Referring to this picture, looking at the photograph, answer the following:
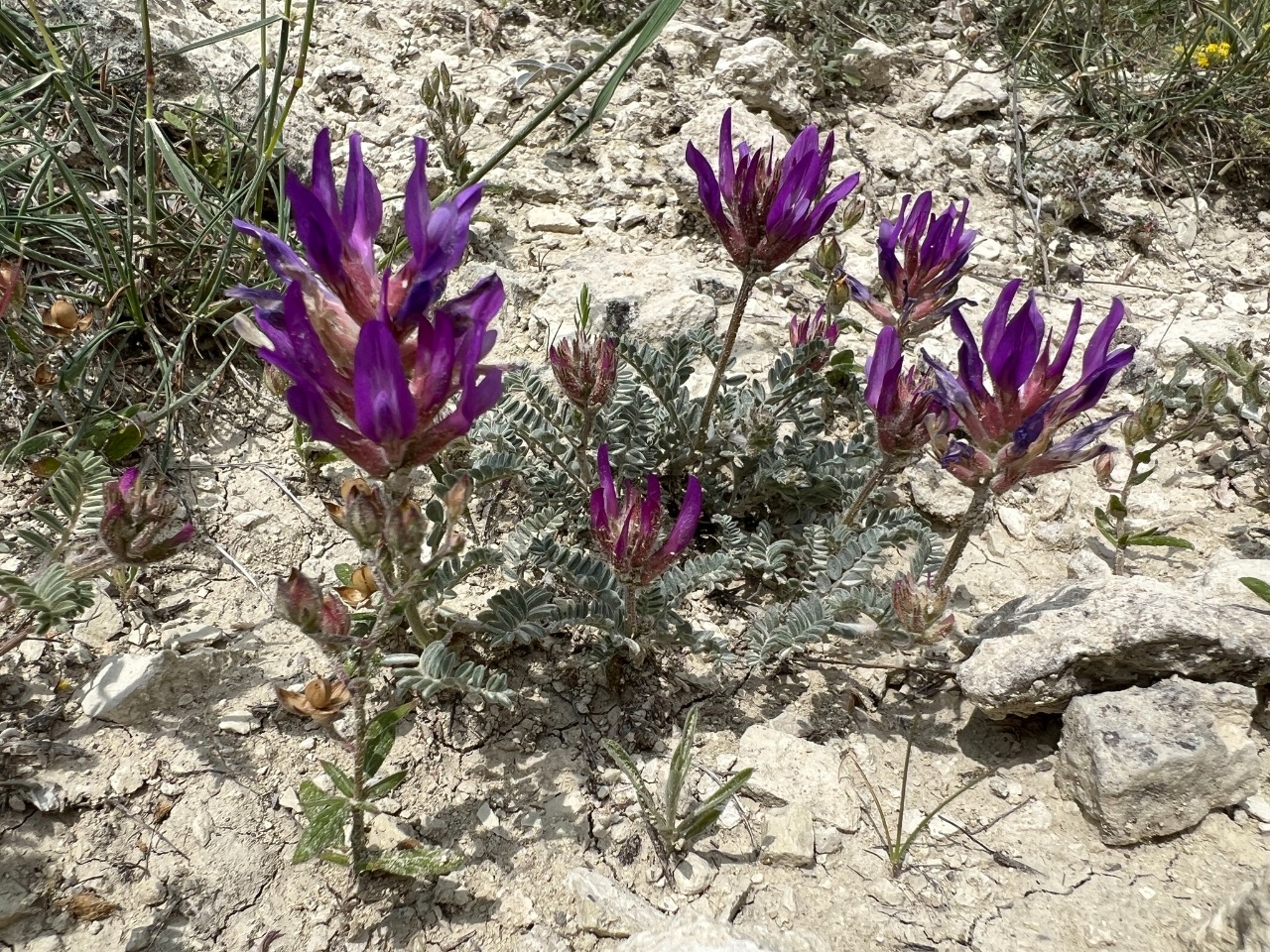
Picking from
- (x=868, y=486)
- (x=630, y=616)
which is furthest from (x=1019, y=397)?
(x=630, y=616)

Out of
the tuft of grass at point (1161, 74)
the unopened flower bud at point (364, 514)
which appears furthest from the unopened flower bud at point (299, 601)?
the tuft of grass at point (1161, 74)

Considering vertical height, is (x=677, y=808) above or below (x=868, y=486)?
below

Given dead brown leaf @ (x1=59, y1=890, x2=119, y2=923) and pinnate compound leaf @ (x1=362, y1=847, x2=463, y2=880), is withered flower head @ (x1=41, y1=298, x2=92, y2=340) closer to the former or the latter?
dead brown leaf @ (x1=59, y1=890, x2=119, y2=923)

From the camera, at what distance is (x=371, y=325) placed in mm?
1490

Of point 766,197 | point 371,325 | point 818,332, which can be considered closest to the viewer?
point 371,325

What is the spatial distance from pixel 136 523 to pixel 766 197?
1.88 m

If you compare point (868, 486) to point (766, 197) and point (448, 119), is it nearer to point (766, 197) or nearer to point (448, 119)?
point (766, 197)

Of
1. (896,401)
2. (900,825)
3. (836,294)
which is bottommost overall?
(900,825)

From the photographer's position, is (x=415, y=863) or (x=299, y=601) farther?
(x=415, y=863)

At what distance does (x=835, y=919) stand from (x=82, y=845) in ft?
5.84

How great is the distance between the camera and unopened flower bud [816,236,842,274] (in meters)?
3.45

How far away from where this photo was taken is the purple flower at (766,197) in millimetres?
2539

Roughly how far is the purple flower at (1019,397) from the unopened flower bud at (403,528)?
1.48m

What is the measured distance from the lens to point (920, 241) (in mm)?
2992
